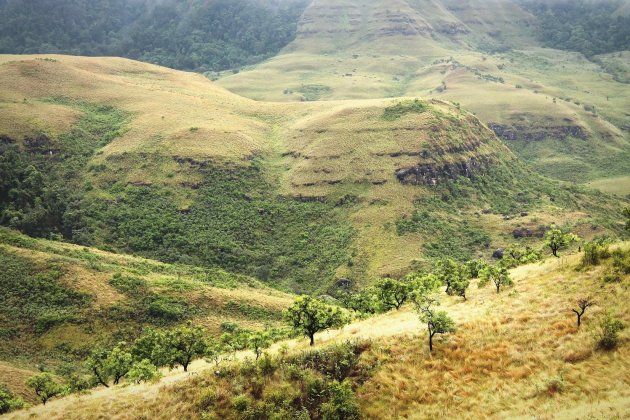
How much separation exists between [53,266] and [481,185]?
120525 millimetres

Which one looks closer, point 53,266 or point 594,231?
point 53,266

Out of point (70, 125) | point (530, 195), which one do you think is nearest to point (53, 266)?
point (70, 125)

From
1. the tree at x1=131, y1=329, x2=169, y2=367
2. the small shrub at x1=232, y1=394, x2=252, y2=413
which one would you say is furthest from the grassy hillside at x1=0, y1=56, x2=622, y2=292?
the small shrub at x1=232, y1=394, x2=252, y2=413

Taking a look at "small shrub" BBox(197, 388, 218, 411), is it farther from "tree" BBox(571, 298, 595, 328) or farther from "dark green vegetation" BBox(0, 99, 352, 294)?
"dark green vegetation" BBox(0, 99, 352, 294)

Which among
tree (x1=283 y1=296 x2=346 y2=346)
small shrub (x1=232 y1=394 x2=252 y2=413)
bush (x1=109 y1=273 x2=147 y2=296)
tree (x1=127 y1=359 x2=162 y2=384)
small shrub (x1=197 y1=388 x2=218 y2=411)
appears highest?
small shrub (x1=232 y1=394 x2=252 y2=413)

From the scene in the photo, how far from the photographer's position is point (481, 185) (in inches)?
6575

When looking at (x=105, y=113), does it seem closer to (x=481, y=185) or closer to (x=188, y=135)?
(x=188, y=135)

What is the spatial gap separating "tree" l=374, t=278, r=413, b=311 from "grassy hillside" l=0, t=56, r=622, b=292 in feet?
180

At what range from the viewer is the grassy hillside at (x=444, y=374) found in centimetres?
3812

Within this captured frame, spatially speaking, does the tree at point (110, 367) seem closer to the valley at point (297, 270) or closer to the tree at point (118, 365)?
the tree at point (118, 365)

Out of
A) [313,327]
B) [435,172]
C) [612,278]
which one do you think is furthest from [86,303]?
[435,172]

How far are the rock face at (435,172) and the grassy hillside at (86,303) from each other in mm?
61464

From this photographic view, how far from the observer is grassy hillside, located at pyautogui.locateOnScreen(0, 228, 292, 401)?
8119 cm

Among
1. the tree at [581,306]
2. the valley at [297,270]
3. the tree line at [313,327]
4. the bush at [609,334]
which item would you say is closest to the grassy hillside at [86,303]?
the valley at [297,270]
